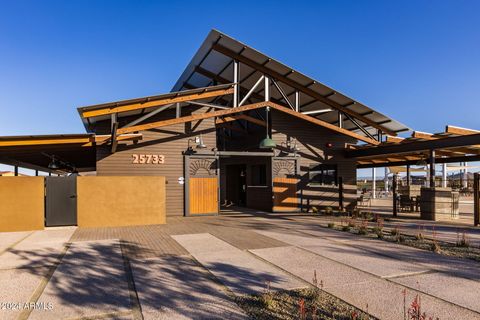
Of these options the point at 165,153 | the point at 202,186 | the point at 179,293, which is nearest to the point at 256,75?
the point at 165,153

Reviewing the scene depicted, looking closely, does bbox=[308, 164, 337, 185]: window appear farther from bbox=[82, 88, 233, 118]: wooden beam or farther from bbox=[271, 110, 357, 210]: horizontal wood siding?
bbox=[82, 88, 233, 118]: wooden beam

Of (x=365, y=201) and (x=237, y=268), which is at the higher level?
(x=237, y=268)

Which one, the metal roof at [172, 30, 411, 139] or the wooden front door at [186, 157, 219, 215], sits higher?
the metal roof at [172, 30, 411, 139]

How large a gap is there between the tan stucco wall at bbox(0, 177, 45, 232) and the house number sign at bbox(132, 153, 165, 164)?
12.7ft

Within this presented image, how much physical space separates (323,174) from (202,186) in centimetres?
699

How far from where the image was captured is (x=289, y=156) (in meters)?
17.2

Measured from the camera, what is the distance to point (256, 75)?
16312 mm

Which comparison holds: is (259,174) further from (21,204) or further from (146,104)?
(21,204)

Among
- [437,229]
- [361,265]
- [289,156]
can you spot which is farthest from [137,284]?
[289,156]

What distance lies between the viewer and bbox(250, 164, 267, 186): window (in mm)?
18078

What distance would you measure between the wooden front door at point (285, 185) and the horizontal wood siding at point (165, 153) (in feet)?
13.0

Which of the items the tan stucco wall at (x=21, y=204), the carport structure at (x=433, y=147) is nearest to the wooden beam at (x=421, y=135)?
the carport structure at (x=433, y=147)

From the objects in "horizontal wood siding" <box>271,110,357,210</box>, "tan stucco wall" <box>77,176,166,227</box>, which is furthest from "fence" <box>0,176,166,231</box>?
"horizontal wood siding" <box>271,110,357,210</box>

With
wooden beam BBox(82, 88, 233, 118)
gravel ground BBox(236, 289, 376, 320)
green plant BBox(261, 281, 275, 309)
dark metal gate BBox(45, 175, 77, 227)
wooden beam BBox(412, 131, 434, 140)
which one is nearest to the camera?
gravel ground BBox(236, 289, 376, 320)
